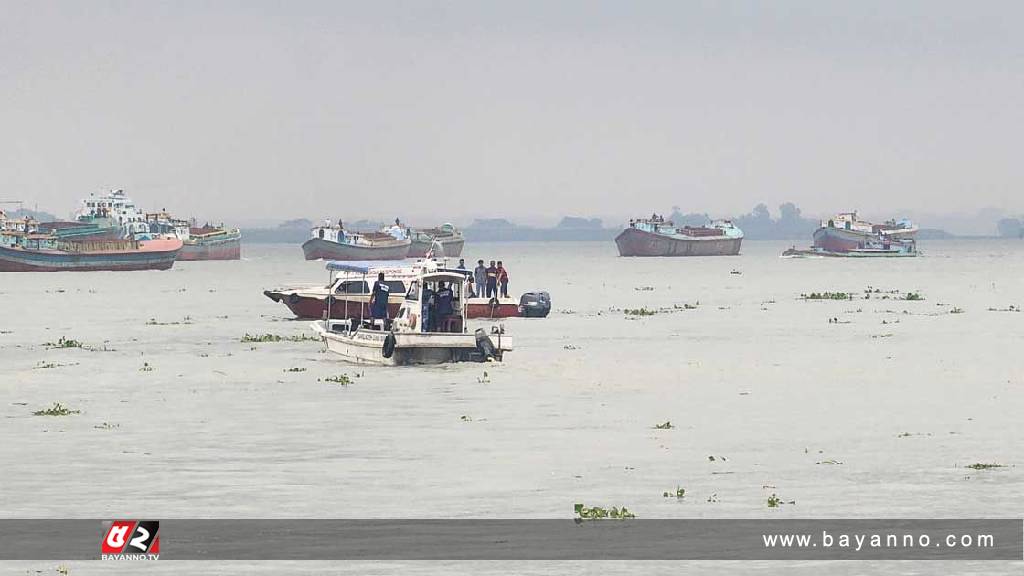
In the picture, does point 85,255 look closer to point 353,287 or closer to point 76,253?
point 76,253

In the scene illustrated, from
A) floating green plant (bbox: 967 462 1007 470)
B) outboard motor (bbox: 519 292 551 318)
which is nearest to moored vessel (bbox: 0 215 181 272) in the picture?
outboard motor (bbox: 519 292 551 318)

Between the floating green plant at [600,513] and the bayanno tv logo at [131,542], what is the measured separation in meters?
4.70

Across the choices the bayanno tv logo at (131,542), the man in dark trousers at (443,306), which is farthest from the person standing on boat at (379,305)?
the bayanno tv logo at (131,542)

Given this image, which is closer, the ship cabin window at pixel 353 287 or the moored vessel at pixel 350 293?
the moored vessel at pixel 350 293

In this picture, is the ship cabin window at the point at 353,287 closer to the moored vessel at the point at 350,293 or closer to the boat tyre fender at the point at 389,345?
the moored vessel at the point at 350,293

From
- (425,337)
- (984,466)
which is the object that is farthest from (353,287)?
(984,466)

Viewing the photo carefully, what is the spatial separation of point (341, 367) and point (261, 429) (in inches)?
546

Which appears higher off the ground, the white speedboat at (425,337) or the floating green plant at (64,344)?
the white speedboat at (425,337)

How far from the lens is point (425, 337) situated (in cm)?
4094

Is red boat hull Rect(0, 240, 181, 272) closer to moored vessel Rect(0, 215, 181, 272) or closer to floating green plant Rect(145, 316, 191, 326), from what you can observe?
moored vessel Rect(0, 215, 181, 272)

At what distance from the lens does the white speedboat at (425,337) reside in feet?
134

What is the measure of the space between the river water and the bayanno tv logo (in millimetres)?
474

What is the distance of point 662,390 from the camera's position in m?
34.7

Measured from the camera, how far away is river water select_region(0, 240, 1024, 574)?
760 inches
